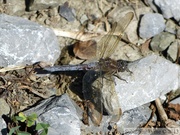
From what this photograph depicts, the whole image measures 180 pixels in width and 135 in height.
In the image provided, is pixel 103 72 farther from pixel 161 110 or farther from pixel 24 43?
pixel 24 43

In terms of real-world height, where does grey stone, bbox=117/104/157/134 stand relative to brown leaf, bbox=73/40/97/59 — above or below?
below

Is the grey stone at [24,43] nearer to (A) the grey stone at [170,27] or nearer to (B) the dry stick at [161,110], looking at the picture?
(B) the dry stick at [161,110]

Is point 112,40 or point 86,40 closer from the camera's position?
point 112,40

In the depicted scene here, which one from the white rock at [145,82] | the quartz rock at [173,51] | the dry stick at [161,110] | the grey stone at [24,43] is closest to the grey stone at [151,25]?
the quartz rock at [173,51]

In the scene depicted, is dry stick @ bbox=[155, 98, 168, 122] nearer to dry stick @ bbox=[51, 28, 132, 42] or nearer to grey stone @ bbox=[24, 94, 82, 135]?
grey stone @ bbox=[24, 94, 82, 135]

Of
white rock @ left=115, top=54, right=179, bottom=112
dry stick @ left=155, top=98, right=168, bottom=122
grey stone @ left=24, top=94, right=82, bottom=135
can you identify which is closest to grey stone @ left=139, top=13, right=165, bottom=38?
white rock @ left=115, top=54, right=179, bottom=112

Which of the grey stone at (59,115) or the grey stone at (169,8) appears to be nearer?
the grey stone at (59,115)

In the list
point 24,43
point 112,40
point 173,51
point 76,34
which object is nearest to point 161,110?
point 173,51

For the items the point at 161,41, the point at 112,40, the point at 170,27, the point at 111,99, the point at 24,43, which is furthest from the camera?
the point at 170,27
